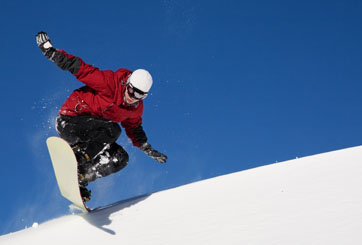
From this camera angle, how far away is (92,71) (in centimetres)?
485

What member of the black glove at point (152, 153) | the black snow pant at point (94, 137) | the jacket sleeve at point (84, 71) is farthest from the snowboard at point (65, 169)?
the black glove at point (152, 153)

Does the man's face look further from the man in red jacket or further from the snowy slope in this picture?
the snowy slope

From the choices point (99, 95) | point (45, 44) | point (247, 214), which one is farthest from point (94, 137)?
point (247, 214)

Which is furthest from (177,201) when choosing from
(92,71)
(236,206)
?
(92,71)

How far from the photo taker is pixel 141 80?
191 inches

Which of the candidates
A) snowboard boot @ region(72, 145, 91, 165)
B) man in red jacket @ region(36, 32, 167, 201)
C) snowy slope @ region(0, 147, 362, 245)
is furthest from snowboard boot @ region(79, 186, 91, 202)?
snowy slope @ region(0, 147, 362, 245)

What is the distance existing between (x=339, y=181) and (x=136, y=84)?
2779 millimetres

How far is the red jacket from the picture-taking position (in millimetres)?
4832

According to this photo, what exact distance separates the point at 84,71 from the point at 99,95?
405 millimetres

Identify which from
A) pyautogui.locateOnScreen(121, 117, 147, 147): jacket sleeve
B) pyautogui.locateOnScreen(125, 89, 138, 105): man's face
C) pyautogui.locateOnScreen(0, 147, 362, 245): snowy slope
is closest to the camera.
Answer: pyautogui.locateOnScreen(0, 147, 362, 245): snowy slope

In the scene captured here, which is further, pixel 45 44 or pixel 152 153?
pixel 152 153

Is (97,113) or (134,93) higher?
(134,93)

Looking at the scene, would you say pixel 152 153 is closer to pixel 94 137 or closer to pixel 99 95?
pixel 94 137

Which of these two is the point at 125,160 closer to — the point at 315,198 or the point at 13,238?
the point at 13,238
